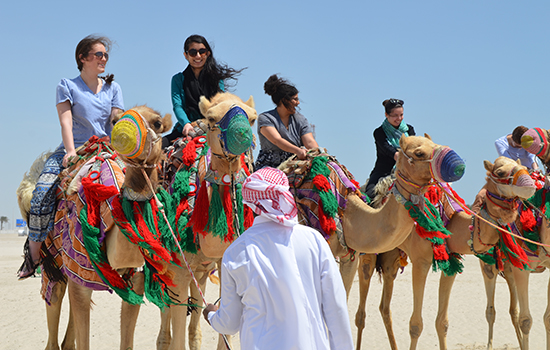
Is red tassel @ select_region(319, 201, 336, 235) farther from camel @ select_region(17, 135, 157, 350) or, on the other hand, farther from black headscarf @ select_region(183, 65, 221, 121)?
camel @ select_region(17, 135, 157, 350)

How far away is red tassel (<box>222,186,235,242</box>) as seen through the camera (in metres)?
4.81

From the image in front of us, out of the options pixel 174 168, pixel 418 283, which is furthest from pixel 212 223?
pixel 418 283

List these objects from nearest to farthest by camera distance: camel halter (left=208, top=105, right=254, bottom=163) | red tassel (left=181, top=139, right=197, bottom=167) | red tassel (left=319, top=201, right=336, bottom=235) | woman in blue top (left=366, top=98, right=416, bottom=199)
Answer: camel halter (left=208, top=105, right=254, bottom=163) → red tassel (left=181, top=139, right=197, bottom=167) → red tassel (left=319, top=201, right=336, bottom=235) → woman in blue top (left=366, top=98, right=416, bottom=199)

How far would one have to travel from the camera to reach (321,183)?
6.20 m

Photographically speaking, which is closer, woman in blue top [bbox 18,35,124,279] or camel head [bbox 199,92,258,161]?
camel head [bbox 199,92,258,161]

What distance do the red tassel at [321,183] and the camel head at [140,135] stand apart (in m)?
1.89

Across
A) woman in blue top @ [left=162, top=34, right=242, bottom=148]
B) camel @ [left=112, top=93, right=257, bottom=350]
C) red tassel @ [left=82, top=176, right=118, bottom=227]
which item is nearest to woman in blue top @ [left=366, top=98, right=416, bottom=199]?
woman in blue top @ [left=162, top=34, right=242, bottom=148]

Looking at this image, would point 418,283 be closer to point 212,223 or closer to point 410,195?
point 410,195

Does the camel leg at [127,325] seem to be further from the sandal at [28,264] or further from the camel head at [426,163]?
the camel head at [426,163]

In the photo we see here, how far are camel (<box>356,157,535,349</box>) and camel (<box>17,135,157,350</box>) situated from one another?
3.51m

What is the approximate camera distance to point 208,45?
251 inches

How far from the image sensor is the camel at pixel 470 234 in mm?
6461

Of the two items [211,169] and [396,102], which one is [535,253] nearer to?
[396,102]

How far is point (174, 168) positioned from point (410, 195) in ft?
7.66
